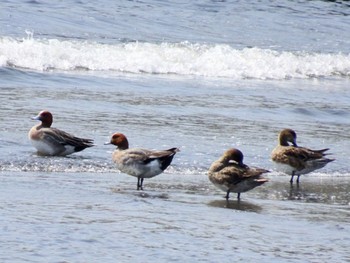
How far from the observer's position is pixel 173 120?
15.7m

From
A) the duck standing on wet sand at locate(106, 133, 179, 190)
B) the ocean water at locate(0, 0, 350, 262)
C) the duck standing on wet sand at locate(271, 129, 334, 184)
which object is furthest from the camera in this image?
the duck standing on wet sand at locate(271, 129, 334, 184)

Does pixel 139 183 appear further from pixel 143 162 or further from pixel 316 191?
pixel 316 191

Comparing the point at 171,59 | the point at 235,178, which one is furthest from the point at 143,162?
the point at 171,59

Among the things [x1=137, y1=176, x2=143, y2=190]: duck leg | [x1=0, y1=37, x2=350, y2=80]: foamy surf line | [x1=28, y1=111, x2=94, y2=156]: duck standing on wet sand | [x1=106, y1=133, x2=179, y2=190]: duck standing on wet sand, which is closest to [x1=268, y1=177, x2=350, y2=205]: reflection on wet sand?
[x1=106, y1=133, x2=179, y2=190]: duck standing on wet sand

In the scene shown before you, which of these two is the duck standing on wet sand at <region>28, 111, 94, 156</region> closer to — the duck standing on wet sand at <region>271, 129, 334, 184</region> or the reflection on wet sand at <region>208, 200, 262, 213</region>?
the duck standing on wet sand at <region>271, 129, 334, 184</region>

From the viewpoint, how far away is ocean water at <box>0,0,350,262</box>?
8.83 metres

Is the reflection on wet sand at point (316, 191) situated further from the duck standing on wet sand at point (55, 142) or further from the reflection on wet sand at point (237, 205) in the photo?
the duck standing on wet sand at point (55, 142)

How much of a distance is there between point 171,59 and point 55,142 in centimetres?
1075

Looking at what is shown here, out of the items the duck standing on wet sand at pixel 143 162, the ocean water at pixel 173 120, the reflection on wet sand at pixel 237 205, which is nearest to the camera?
the ocean water at pixel 173 120

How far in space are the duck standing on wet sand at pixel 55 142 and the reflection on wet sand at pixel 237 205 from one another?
2.67 metres

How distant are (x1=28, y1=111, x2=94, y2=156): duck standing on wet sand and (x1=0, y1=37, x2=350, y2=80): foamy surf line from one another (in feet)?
22.8

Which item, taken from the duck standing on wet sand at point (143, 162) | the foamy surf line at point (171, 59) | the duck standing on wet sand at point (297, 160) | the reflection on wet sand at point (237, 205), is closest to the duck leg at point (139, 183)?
the duck standing on wet sand at point (143, 162)

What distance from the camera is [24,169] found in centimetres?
1182

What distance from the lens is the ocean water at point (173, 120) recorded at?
883 cm
